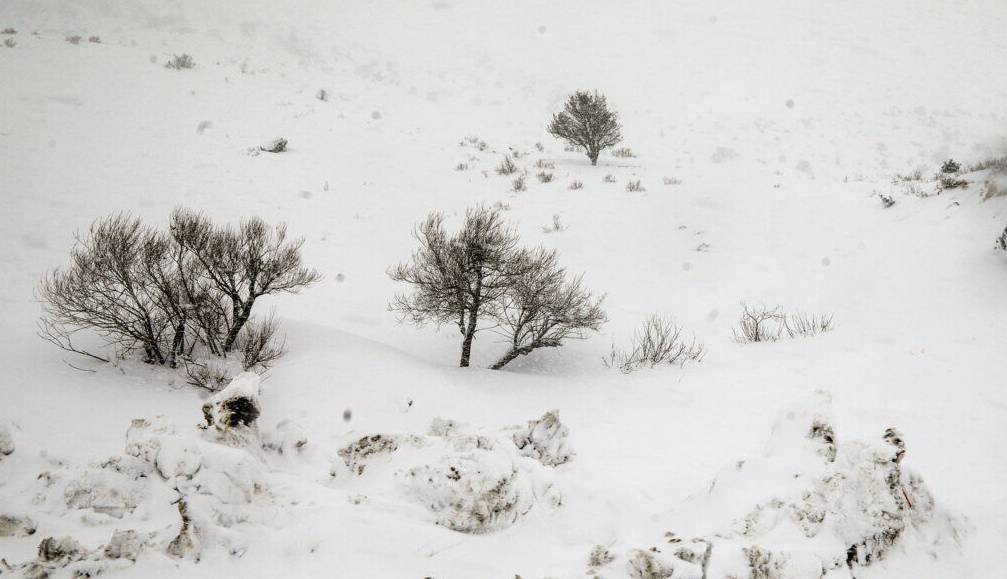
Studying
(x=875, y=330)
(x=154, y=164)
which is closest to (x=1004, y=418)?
(x=875, y=330)

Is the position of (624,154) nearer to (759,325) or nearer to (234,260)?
(759,325)

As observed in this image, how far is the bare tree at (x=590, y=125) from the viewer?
62.5 ft

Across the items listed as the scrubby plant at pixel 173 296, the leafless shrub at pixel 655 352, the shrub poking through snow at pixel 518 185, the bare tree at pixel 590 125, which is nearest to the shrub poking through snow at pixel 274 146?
the shrub poking through snow at pixel 518 185

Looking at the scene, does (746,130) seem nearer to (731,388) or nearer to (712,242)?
(712,242)

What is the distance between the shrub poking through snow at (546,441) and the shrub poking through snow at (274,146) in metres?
16.9

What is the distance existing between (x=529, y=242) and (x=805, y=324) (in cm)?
735

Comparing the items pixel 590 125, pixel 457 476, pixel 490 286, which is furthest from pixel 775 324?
pixel 590 125

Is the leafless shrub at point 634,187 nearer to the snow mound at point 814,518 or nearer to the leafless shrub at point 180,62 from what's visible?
the snow mound at point 814,518

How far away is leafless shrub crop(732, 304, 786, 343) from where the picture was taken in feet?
32.6

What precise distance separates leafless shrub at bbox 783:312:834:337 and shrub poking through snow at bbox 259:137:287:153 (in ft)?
56.4

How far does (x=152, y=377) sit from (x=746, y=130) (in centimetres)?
2623

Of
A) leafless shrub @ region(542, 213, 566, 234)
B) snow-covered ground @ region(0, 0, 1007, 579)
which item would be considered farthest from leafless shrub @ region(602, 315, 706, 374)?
leafless shrub @ region(542, 213, 566, 234)

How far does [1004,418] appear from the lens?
5.47 meters

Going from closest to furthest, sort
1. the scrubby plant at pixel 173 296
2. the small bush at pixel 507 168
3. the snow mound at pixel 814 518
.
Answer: the snow mound at pixel 814 518 → the scrubby plant at pixel 173 296 → the small bush at pixel 507 168
